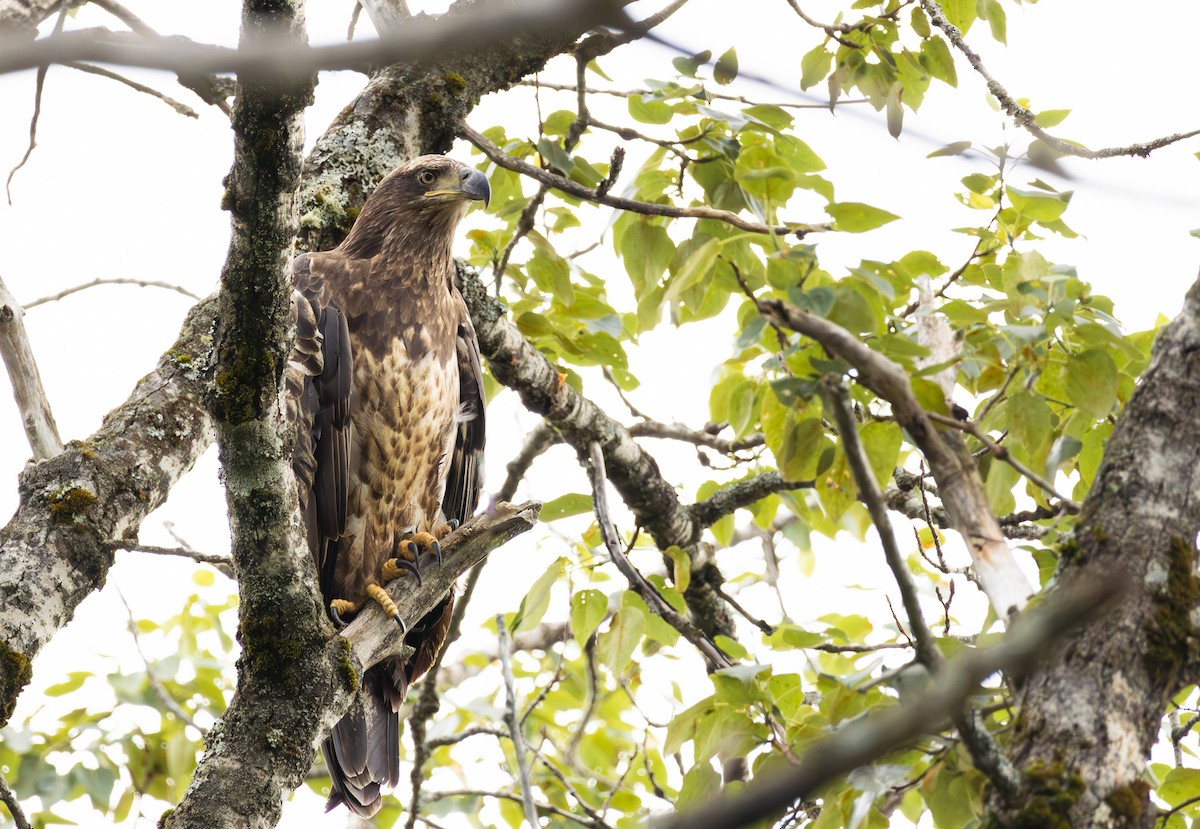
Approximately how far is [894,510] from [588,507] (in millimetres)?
1195

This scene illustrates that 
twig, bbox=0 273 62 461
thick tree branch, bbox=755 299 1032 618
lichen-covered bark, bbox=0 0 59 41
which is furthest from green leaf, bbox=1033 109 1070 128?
lichen-covered bark, bbox=0 0 59 41

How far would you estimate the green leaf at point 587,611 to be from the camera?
11.5ft

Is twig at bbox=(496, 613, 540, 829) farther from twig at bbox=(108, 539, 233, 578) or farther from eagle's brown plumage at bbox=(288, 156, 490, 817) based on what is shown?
twig at bbox=(108, 539, 233, 578)

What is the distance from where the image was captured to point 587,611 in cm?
353

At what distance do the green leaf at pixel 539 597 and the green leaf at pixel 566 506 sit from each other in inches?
9.1

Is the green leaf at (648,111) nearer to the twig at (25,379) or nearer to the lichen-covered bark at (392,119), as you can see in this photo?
the lichen-covered bark at (392,119)

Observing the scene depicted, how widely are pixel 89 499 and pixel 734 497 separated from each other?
2.43 m

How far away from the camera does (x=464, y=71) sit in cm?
382

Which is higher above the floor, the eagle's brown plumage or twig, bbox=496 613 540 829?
the eagle's brown plumage

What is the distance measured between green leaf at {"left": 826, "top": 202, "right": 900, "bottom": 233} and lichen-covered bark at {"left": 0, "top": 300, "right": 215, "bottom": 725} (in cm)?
171

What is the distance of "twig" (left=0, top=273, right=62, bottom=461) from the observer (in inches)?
124

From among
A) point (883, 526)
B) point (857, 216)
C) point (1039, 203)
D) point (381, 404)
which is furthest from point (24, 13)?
Answer: point (883, 526)

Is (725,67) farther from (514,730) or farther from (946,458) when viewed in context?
(514,730)

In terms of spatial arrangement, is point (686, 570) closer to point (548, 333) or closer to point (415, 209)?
point (548, 333)
